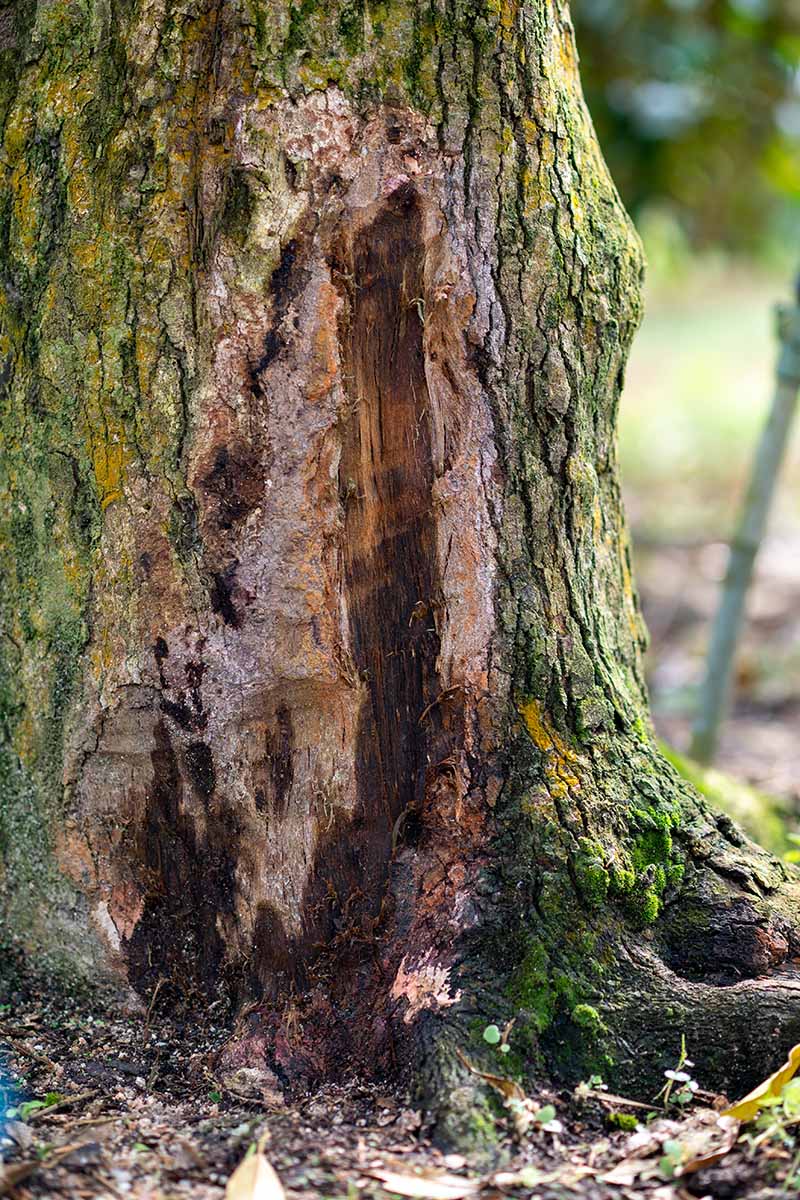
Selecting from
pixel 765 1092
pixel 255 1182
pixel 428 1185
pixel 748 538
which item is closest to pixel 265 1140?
pixel 255 1182

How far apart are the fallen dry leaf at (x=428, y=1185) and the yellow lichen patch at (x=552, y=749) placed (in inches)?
26.5

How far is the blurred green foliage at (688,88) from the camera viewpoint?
4.27 metres

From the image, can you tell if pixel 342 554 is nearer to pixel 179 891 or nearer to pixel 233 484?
pixel 233 484

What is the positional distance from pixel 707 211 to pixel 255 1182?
4.64 m

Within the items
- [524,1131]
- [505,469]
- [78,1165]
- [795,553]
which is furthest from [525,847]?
[795,553]

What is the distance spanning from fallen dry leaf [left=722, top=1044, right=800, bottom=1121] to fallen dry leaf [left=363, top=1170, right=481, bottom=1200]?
44 cm

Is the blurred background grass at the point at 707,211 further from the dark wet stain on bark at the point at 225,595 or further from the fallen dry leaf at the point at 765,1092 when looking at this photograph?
the dark wet stain on bark at the point at 225,595

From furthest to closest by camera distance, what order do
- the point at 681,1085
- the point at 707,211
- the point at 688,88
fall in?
the point at 707,211, the point at 688,88, the point at 681,1085

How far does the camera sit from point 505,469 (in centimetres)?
199

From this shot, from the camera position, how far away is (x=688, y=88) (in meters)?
4.43

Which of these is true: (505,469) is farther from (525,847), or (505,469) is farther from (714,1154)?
(714,1154)

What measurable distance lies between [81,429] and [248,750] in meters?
0.65

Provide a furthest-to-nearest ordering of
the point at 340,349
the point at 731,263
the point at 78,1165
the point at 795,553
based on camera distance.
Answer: the point at 795,553
the point at 731,263
the point at 340,349
the point at 78,1165

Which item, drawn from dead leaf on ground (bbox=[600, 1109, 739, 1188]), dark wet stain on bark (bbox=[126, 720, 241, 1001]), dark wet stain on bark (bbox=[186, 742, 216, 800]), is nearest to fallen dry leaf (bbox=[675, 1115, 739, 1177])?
dead leaf on ground (bbox=[600, 1109, 739, 1188])
